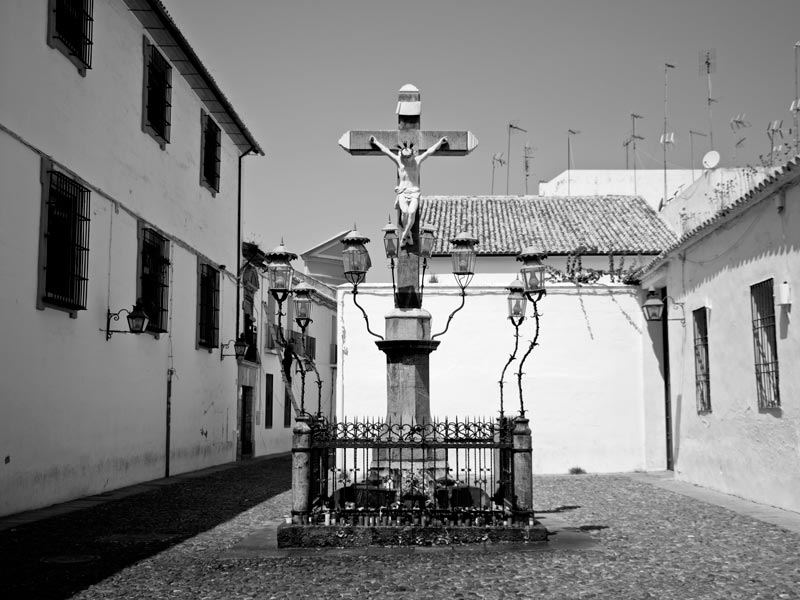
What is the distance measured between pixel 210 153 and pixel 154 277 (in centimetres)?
492

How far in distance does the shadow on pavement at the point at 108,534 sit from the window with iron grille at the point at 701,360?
6758 millimetres

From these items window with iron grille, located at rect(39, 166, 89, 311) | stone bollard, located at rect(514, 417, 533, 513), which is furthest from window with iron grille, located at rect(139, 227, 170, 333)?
stone bollard, located at rect(514, 417, 533, 513)

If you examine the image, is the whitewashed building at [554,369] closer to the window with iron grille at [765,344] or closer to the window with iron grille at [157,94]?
the window with iron grille at [157,94]

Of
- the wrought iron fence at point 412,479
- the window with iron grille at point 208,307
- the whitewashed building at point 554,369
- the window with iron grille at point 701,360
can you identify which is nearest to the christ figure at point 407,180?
the wrought iron fence at point 412,479

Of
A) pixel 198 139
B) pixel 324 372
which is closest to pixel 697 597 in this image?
pixel 198 139

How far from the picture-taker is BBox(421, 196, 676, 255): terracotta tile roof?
77.7 feet

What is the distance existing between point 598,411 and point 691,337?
352 cm

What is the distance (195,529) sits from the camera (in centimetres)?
938

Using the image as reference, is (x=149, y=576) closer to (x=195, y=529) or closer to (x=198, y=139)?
(x=195, y=529)

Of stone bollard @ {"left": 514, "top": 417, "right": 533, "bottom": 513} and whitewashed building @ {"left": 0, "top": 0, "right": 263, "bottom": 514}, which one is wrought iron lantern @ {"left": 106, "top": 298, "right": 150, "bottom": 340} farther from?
stone bollard @ {"left": 514, "top": 417, "right": 533, "bottom": 513}

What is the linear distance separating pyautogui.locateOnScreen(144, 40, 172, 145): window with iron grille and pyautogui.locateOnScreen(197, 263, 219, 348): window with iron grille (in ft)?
11.5

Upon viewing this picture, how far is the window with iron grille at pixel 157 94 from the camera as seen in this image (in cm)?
1545

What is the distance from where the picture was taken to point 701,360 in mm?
14148

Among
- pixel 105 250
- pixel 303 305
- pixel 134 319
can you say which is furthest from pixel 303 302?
pixel 105 250
